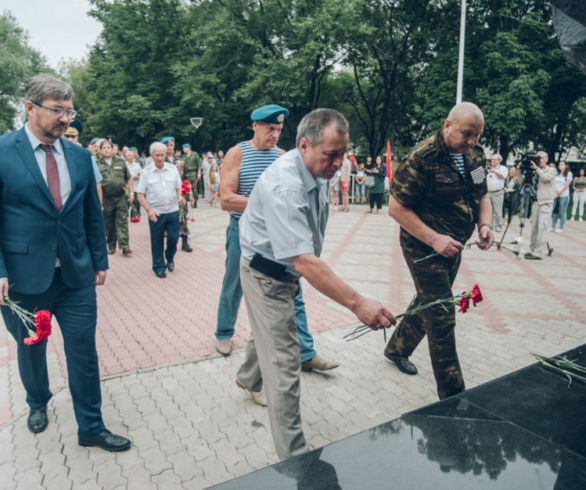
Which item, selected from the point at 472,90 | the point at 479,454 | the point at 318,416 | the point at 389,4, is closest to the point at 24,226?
the point at 318,416

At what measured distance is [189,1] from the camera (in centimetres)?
2903

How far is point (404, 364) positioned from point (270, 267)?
218 cm

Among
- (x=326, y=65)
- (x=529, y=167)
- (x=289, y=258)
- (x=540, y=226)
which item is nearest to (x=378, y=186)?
(x=529, y=167)

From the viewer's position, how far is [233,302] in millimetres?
4336

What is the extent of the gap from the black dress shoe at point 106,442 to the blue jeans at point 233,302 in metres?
1.54

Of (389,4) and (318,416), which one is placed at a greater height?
(389,4)

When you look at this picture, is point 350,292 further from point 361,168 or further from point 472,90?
point 472,90

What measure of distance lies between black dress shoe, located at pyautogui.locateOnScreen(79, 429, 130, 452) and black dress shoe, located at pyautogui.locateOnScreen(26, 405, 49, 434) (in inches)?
15.4

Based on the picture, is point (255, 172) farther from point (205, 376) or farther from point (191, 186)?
point (191, 186)

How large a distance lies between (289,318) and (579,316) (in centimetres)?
493

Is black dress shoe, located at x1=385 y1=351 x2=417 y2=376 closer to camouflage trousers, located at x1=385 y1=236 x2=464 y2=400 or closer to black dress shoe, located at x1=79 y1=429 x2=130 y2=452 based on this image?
camouflage trousers, located at x1=385 y1=236 x2=464 y2=400

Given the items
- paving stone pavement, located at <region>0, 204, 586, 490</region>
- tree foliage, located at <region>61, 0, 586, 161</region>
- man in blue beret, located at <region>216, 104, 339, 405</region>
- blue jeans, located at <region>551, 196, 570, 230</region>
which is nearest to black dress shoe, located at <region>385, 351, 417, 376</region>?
paving stone pavement, located at <region>0, 204, 586, 490</region>

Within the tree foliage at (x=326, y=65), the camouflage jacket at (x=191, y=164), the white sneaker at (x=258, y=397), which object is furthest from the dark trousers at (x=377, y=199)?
the white sneaker at (x=258, y=397)

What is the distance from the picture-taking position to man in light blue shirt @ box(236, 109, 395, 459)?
88.0 inches
